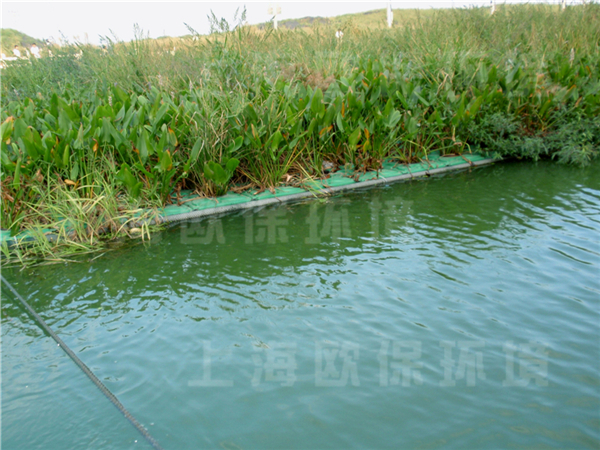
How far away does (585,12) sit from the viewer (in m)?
9.49

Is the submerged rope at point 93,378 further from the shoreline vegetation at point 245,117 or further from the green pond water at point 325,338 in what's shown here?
the shoreline vegetation at point 245,117

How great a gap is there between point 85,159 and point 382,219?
3258mm

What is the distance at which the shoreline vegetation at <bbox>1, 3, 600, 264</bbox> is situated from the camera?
4.70m

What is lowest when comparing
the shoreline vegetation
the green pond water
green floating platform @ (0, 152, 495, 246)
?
the green pond water

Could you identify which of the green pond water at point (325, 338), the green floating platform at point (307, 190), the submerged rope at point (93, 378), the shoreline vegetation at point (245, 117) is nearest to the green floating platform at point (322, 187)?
the green floating platform at point (307, 190)

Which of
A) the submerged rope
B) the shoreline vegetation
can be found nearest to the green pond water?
the submerged rope

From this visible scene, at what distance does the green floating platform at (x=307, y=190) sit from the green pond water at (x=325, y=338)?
47 centimetres

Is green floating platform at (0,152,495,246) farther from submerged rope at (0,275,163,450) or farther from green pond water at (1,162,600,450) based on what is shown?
submerged rope at (0,275,163,450)

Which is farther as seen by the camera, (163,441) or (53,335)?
(53,335)

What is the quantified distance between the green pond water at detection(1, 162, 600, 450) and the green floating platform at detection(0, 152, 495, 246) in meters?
0.47

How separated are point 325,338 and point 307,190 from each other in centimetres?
321

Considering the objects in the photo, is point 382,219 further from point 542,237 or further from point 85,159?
point 85,159

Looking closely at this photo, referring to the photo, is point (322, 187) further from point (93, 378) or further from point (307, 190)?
point (93, 378)

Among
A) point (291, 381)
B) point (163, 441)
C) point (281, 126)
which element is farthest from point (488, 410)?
point (281, 126)
